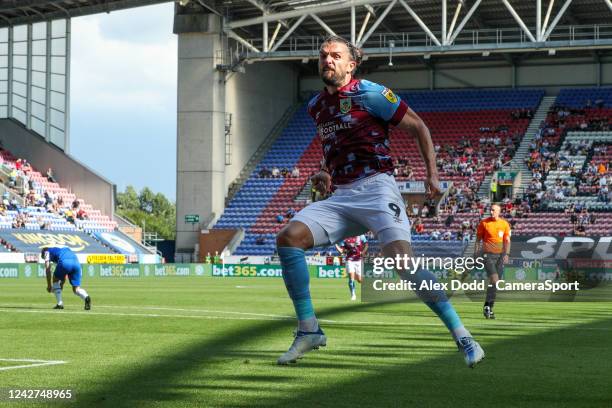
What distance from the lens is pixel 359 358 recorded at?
10.1 m

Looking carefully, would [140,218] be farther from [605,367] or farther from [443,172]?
[605,367]

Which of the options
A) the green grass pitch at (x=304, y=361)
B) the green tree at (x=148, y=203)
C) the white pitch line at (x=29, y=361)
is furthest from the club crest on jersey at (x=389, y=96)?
the green tree at (x=148, y=203)

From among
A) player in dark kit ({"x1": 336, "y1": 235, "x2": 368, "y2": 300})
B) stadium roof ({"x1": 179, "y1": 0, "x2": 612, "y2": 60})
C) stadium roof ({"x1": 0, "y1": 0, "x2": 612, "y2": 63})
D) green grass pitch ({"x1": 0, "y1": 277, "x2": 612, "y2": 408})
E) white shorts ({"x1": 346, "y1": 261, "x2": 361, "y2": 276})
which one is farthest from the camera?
stadium roof ({"x1": 0, "y1": 0, "x2": 612, "y2": 63})

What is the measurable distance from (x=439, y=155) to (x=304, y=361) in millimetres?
53369

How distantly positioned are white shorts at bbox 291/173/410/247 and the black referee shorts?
1021cm

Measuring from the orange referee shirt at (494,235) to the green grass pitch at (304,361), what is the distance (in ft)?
4.23

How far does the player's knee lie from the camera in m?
8.39

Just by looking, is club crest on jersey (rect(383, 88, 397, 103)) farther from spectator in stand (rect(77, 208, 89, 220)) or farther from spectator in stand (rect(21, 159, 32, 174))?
spectator in stand (rect(21, 159, 32, 174))

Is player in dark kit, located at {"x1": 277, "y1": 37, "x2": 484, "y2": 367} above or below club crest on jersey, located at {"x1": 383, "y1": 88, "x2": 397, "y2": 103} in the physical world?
below

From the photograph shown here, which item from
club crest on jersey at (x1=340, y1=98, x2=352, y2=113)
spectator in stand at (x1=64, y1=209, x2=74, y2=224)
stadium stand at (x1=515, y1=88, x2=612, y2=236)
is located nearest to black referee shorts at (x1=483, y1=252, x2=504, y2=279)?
club crest on jersey at (x1=340, y1=98, x2=352, y2=113)

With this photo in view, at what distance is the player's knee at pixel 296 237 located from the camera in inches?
330

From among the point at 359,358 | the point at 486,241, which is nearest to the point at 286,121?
the point at 486,241

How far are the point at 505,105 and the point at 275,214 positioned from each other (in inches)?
618

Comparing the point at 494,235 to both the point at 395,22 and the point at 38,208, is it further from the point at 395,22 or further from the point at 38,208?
the point at 395,22
